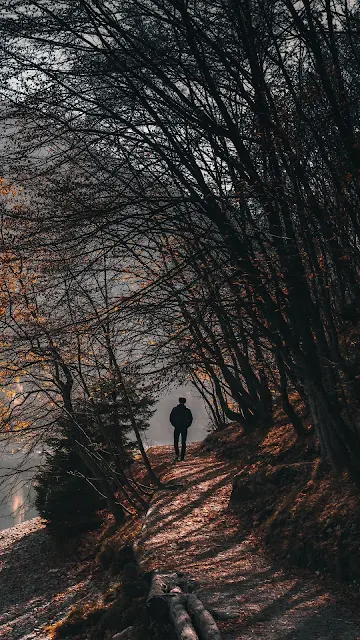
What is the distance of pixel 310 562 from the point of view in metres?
8.09

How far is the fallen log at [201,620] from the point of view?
6.04 meters

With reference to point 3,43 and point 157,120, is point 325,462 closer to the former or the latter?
point 157,120

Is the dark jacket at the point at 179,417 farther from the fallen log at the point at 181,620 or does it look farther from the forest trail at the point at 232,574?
the fallen log at the point at 181,620

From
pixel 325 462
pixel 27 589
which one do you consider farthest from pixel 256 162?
pixel 27 589

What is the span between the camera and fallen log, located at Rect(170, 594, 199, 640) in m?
6.10

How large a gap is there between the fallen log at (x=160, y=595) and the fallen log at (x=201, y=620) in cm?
32

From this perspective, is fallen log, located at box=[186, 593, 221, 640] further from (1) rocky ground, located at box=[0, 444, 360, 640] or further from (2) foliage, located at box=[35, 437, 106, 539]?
(2) foliage, located at box=[35, 437, 106, 539]

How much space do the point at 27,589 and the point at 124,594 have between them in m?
6.97

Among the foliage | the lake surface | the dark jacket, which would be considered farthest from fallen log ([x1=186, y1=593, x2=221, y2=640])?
the dark jacket

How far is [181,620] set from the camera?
255 inches

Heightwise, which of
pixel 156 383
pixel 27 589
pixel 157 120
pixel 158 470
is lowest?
pixel 27 589

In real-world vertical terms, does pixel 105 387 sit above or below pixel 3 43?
below

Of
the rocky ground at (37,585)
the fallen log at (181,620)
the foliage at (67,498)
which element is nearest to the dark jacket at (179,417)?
the foliage at (67,498)

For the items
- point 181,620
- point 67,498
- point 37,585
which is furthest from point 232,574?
point 67,498
